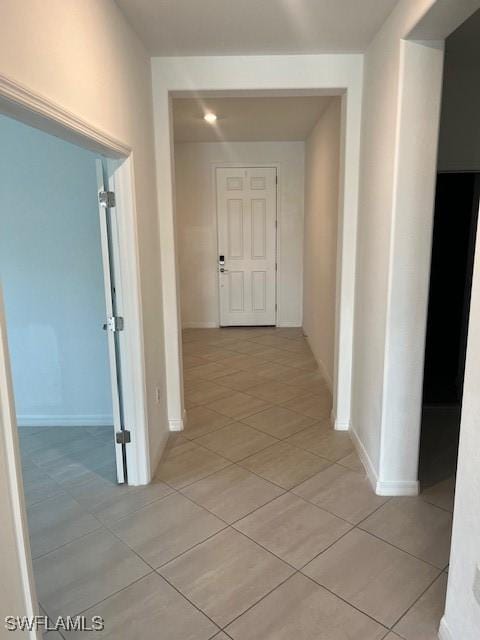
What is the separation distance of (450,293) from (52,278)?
354cm

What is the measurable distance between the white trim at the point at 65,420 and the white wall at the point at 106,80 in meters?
0.60

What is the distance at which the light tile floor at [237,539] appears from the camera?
1.76m

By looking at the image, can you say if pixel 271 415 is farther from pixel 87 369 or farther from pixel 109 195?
pixel 109 195

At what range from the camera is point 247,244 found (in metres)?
6.59

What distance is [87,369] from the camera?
11.4ft

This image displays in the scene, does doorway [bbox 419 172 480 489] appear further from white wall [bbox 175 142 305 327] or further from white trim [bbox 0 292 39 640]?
white trim [bbox 0 292 39 640]

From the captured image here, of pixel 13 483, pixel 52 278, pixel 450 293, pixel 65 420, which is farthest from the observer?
pixel 450 293

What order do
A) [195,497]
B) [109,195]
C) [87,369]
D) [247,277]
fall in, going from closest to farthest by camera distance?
[109,195]
[195,497]
[87,369]
[247,277]

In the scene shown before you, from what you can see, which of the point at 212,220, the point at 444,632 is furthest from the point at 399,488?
the point at 212,220

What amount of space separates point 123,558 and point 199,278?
493cm

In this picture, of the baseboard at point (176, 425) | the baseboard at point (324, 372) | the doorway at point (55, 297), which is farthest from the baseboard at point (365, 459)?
the doorway at point (55, 297)

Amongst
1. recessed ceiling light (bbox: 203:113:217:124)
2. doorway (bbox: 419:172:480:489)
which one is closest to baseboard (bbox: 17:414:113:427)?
doorway (bbox: 419:172:480:489)

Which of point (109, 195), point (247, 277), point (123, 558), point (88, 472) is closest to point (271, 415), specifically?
point (88, 472)

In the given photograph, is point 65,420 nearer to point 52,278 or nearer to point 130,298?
point 52,278
